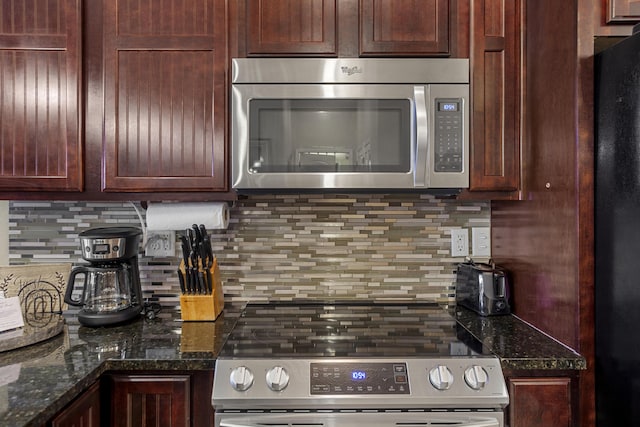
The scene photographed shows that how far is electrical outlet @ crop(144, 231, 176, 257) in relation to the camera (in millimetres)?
1813

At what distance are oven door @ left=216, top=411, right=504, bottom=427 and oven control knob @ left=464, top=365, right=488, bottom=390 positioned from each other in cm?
10

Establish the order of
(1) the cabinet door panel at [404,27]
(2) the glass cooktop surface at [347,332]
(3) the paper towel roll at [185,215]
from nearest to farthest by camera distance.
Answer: (2) the glass cooktop surface at [347,332]
(1) the cabinet door panel at [404,27]
(3) the paper towel roll at [185,215]

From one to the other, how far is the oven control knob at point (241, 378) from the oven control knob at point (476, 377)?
61 cm

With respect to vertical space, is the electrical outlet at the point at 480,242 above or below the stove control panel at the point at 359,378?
above

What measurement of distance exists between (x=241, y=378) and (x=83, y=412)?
41 centimetres

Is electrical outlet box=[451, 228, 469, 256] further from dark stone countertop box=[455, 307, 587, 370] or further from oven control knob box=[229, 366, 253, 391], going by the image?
oven control knob box=[229, 366, 253, 391]

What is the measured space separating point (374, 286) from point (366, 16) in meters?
1.09

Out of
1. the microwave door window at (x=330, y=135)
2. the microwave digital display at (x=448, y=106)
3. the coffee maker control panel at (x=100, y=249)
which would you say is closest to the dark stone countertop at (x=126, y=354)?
the coffee maker control panel at (x=100, y=249)

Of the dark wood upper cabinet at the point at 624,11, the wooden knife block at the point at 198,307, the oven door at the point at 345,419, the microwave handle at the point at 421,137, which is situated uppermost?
the dark wood upper cabinet at the point at 624,11

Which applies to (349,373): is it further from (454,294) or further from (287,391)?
(454,294)

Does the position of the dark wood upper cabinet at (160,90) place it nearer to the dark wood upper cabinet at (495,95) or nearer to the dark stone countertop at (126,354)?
the dark stone countertop at (126,354)

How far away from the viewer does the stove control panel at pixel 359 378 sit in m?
1.16

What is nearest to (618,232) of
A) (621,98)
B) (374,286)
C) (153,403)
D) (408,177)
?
(621,98)

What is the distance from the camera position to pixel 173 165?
1.51 metres
